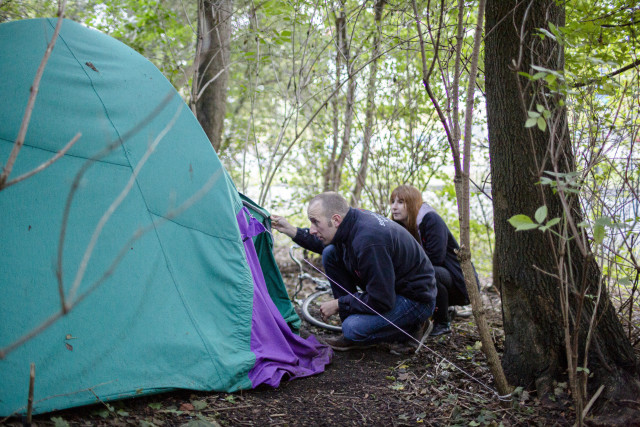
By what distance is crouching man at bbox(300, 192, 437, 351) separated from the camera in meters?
3.24

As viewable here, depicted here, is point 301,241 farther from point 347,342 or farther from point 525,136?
point 525,136

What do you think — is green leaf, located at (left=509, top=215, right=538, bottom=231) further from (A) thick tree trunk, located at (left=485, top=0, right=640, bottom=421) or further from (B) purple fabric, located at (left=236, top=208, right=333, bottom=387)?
(B) purple fabric, located at (left=236, top=208, right=333, bottom=387)

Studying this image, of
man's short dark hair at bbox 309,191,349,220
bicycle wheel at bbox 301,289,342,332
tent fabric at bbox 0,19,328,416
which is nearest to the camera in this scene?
tent fabric at bbox 0,19,328,416

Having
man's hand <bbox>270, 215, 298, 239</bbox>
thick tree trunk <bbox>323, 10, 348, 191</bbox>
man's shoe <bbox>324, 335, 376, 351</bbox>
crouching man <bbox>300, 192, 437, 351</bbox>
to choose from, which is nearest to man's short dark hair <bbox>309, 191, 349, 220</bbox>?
crouching man <bbox>300, 192, 437, 351</bbox>

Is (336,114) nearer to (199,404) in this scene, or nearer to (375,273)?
(375,273)

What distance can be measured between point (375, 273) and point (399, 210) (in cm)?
107

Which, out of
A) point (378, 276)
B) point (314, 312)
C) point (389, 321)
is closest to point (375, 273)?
point (378, 276)

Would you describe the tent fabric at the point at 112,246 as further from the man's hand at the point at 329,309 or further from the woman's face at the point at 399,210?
the woman's face at the point at 399,210

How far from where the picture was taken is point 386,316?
11.2ft

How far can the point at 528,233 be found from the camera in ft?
8.68

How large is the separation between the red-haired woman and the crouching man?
1.33 feet

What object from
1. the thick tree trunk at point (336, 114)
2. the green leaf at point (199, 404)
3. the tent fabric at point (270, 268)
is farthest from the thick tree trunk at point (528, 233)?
the thick tree trunk at point (336, 114)

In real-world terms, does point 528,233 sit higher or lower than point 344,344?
higher

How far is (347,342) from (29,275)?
6.79 ft
